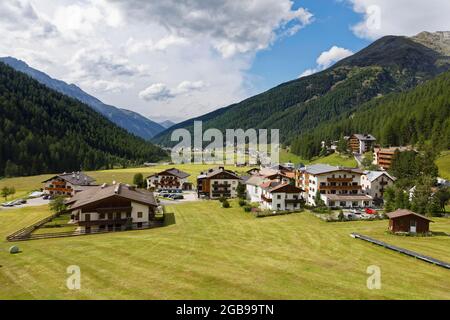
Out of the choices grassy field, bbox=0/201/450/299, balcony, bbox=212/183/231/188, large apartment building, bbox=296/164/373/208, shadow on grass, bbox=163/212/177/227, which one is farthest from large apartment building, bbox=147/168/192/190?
grassy field, bbox=0/201/450/299

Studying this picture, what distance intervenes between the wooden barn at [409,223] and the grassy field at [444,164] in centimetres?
6945

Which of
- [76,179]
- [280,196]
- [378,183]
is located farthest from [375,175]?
[76,179]


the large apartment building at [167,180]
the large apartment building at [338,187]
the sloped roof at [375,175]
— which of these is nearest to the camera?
the large apartment building at [338,187]

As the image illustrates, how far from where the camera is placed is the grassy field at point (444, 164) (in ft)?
369

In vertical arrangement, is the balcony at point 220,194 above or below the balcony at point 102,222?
above

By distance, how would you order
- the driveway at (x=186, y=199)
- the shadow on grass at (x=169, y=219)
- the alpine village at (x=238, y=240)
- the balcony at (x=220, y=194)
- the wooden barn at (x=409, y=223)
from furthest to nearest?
1. the balcony at (x=220, y=194)
2. the driveway at (x=186, y=199)
3. the shadow on grass at (x=169, y=219)
4. the wooden barn at (x=409, y=223)
5. the alpine village at (x=238, y=240)

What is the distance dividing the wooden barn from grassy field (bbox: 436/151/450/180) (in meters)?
69.5

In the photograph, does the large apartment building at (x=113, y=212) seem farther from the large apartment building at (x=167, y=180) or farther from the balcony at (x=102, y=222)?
the large apartment building at (x=167, y=180)

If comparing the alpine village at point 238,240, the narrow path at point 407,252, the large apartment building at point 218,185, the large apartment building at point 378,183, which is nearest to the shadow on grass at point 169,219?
the alpine village at point 238,240

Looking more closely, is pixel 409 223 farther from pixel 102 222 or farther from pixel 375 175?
pixel 102 222

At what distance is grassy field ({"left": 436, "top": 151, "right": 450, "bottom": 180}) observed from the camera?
113 metres

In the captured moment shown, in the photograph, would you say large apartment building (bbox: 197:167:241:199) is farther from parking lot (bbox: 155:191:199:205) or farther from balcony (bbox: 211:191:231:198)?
parking lot (bbox: 155:191:199:205)

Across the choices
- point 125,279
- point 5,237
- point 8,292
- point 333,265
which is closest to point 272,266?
point 333,265


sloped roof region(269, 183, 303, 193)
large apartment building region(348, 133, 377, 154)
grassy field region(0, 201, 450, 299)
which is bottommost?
grassy field region(0, 201, 450, 299)
